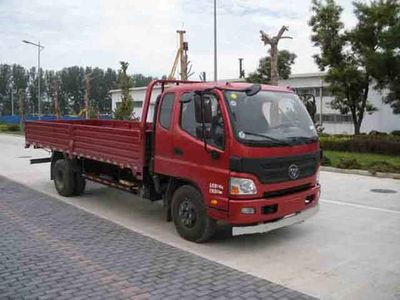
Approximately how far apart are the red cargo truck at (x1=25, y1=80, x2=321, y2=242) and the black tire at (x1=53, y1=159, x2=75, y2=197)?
260 centimetres

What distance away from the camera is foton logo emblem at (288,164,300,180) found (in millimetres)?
6709

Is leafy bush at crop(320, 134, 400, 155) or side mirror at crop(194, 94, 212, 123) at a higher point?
side mirror at crop(194, 94, 212, 123)

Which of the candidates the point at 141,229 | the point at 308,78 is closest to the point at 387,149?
the point at 141,229

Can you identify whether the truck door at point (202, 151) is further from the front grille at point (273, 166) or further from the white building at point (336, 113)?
the white building at point (336, 113)

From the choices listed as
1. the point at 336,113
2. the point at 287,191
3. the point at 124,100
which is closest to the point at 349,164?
the point at 287,191

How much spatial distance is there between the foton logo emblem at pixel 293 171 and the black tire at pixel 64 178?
5257mm

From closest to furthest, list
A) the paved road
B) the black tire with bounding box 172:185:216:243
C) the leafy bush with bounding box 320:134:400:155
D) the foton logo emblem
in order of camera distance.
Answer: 1. the paved road
2. the foton logo emblem
3. the black tire with bounding box 172:185:216:243
4. the leafy bush with bounding box 320:134:400:155

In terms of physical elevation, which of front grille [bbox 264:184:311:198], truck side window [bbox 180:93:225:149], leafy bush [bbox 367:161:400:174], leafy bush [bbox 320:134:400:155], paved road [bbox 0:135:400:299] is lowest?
paved road [bbox 0:135:400:299]

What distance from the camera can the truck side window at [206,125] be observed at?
6.46 meters

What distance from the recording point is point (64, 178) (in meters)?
10.6

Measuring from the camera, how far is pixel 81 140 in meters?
9.84

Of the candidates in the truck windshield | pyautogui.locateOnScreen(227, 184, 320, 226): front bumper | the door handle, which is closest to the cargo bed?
the door handle

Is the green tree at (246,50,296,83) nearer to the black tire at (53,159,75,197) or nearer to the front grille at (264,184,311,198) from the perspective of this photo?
the black tire at (53,159,75,197)

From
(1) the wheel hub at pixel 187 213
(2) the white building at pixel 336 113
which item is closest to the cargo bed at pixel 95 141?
(1) the wheel hub at pixel 187 213
